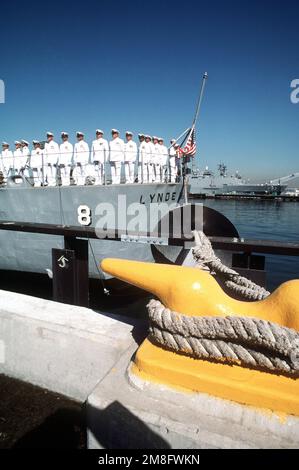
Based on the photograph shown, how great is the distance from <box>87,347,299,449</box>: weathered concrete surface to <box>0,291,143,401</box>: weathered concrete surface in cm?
39

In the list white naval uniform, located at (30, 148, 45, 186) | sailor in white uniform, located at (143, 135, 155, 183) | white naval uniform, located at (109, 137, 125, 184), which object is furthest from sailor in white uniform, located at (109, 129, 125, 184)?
white naval uniform, located at (30, 148, 45, 186)

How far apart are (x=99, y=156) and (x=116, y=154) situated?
1.81 feet

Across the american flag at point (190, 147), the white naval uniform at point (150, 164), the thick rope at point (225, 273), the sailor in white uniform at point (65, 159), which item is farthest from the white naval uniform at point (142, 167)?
the thick rope at point (225, 273)

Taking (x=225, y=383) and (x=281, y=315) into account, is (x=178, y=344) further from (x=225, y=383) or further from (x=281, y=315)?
(x=281, y=315)

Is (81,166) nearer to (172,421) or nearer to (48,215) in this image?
(48,215)

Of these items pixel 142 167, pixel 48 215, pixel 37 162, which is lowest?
pixel 48 215

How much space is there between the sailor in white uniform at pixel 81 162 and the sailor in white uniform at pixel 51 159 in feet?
2.43

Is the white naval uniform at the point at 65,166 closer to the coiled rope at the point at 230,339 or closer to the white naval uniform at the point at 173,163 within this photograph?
the white naval uniform at the point at 173,163

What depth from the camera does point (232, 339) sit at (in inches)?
59.7

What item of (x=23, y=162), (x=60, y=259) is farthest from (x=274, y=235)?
(x=60, y=259)

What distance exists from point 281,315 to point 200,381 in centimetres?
51

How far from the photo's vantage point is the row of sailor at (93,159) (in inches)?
370

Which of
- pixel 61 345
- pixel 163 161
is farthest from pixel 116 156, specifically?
pixel 61 345

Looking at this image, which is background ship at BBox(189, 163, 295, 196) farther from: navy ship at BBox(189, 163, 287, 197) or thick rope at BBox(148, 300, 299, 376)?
thick rope at BBox(148, 300, 299, 376)
